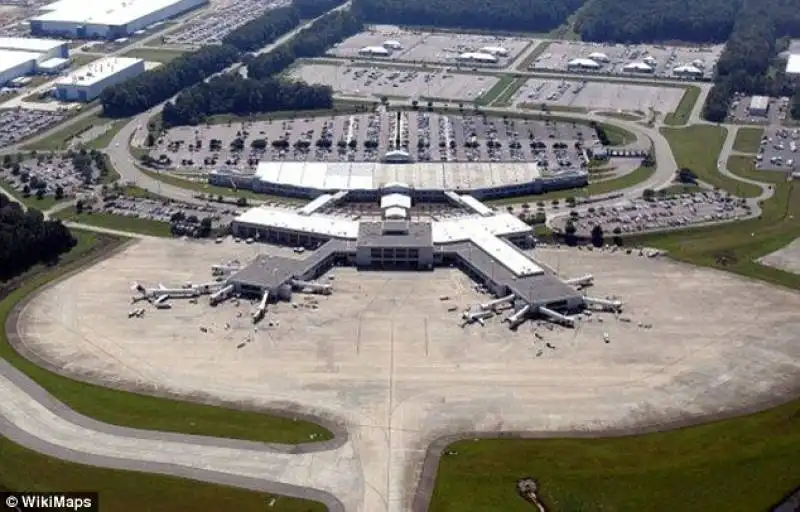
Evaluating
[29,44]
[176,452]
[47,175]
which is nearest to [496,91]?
[47,175]

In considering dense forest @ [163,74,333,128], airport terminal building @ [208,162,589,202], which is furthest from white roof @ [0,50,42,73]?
airport terminal building @ [208,162,589,202]

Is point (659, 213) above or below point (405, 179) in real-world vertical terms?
below

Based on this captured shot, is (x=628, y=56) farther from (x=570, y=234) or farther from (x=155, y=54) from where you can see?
(x=570, y=234)

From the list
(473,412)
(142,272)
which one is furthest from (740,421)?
(142,272)

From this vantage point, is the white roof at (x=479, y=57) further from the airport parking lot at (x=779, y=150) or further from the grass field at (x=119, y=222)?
the grass field at (x=119, y=222)

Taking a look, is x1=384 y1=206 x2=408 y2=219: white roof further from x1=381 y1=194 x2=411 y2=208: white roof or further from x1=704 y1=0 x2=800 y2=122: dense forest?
x1=704 y1=0 x2=800 y2=122: dense forest

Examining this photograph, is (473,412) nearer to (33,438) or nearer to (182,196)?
(33,438)

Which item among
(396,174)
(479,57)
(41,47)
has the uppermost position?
(479,57)
